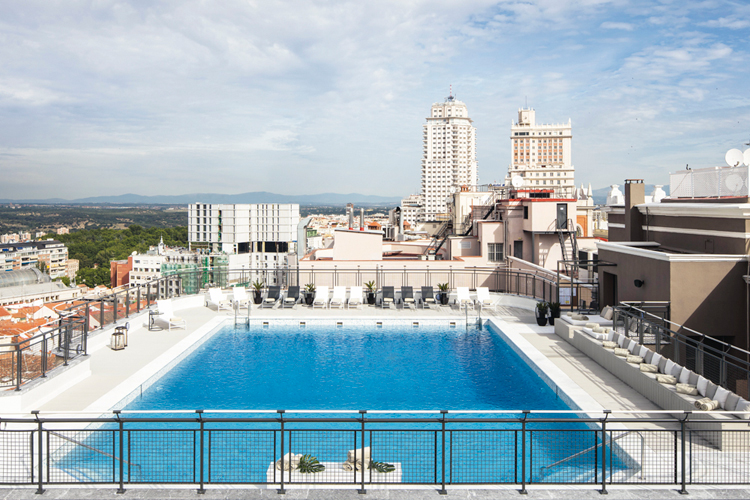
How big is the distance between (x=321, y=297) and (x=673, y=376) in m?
12.1

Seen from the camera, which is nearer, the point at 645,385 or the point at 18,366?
the point at 18,366

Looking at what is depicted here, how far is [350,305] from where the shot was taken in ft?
62.3

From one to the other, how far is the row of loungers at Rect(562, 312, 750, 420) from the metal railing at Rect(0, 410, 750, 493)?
1.23ft

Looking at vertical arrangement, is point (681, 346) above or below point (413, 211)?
below

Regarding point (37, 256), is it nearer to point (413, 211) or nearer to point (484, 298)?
point (413, 211)

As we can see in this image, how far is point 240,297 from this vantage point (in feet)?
60.5

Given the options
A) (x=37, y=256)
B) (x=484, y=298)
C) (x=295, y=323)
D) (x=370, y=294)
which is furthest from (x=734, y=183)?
(x=37, y=256)

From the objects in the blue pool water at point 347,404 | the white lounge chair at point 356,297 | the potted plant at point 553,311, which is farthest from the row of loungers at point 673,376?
the white lounge chair at point 356,297

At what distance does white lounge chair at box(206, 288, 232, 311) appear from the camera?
58.9 feet

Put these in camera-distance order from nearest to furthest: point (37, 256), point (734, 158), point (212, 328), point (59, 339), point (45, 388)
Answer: point (45, 388), point (59, 339), point (734, 158), point (212, 328), point (37, 256)

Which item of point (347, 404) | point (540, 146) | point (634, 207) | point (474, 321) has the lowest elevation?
point (347, 404)

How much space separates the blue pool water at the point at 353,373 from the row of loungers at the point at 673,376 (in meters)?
1.67

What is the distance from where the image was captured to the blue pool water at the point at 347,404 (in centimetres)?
651

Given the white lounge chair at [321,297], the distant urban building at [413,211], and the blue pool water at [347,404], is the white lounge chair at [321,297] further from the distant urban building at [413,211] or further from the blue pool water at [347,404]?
the distant urban building at [413,211]
